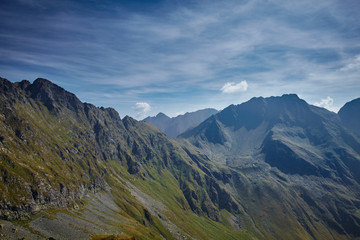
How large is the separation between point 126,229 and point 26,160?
118 meters

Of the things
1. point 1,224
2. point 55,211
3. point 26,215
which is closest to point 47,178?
point 55,211

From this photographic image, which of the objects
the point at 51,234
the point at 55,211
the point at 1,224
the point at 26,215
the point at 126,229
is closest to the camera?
the point at 1,224

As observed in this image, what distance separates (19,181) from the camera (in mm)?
162000

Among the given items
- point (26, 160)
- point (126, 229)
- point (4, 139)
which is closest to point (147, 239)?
point (126, 229)

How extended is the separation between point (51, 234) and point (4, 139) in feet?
392

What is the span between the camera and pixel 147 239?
630 ft

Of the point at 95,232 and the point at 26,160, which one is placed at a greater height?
the point at 26,160

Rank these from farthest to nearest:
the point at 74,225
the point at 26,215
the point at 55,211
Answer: the point at 55,211 → the point at 74,225 → the point at 26,215

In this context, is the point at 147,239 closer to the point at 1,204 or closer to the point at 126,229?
the point at 126,229

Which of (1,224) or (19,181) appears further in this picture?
(19,181)

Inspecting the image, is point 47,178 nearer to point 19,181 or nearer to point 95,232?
point 19,181

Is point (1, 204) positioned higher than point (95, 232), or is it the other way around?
point (1, 204)

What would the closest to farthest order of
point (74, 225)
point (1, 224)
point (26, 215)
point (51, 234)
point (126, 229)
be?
point (1, 224) → point (51, 234) → point (26, 215) → point (74, 225) → point (126, 229)

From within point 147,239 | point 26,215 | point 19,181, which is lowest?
point 147,239
